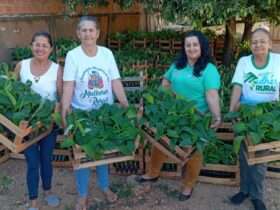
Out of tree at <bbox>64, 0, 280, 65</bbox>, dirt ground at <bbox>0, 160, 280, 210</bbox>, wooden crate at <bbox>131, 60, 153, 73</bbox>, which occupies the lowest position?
dirt ground at <bbox>0, 160, 280, 210</bbox>

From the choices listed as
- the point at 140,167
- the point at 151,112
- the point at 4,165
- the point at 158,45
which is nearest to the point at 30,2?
the point at 158,45

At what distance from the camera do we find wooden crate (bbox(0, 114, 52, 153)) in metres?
3.01

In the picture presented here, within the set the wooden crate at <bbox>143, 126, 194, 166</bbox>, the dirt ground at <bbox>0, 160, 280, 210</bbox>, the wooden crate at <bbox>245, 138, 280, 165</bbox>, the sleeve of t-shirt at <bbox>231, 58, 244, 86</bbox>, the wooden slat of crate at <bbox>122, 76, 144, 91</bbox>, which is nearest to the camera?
the wooden crate at <bbox>245, 138, 280, 165</bbox>

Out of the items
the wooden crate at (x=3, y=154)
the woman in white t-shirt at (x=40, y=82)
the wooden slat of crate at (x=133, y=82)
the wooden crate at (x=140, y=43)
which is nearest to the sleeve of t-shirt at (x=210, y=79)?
the woman in white t-shirt at (x=40, y=82)

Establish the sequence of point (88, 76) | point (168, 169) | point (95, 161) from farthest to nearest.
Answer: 1. point (168, 169)
2. point (88, 76)
3. point (95, 161)

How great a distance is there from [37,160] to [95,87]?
0.75 metres

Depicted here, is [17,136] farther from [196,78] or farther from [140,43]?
[140,43]

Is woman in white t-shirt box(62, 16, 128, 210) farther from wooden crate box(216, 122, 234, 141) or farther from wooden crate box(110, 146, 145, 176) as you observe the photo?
wooden crate box(216, 122, 234, 141)

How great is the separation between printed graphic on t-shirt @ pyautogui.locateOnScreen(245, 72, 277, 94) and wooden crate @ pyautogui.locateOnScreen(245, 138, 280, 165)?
0.49 meters

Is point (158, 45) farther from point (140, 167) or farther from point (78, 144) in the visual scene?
point (78, 144)

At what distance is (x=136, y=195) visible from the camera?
3896 millimetres

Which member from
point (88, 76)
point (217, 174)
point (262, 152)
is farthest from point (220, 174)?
point (88, 76)

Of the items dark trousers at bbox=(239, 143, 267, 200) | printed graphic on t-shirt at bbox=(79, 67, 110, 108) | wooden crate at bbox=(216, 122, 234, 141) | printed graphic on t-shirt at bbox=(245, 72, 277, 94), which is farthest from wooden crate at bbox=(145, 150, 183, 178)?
printed graphic on t-shirt at bbox=(245, 72, 277, 94)

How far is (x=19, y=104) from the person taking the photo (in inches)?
124
